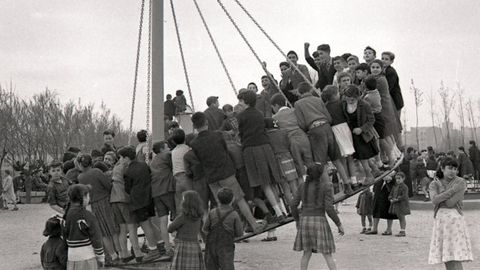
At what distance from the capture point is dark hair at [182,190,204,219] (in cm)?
765

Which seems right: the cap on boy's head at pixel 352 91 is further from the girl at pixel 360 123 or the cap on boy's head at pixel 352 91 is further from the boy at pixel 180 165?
the boy at pixel 180 165

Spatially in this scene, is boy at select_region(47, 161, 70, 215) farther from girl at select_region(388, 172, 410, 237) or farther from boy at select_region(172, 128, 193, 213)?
girl at select_region(388, 172, 410, 237)

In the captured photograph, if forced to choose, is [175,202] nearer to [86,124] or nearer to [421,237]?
[421,237]

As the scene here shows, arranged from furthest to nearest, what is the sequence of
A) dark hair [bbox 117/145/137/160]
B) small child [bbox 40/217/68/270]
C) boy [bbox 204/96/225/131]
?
boy [bbox 204/96/225/131] → dark hair [bbox 117/145/137/160] → small child [bbox 40/217/68/270]

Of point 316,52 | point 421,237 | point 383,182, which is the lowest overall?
point 421,237

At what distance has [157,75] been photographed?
10.5m

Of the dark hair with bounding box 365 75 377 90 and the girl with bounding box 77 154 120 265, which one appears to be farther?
the girl with bounding box 77 154 120 265

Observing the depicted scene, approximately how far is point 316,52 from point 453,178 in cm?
484

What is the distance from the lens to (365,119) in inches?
371

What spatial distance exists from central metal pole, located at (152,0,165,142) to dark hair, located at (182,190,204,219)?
2.88 metres

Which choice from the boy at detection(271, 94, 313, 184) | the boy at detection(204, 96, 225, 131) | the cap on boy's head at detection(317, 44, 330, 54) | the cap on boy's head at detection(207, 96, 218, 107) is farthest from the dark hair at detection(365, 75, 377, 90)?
the cap on boy's head at detection(207, 96, 218, 107)

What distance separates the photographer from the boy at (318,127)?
30.4 feet

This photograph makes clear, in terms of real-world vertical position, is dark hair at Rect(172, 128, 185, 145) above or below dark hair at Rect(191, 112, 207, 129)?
below

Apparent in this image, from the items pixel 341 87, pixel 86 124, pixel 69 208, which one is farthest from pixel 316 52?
pixel 86 124
